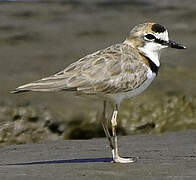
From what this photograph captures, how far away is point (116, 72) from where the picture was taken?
9.01 metres

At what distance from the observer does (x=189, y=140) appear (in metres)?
10.4

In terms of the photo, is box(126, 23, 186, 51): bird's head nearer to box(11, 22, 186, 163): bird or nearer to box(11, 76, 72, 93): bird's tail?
box(11, 22, 186, 163): bird

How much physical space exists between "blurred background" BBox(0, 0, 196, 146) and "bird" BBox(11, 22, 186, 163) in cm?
48

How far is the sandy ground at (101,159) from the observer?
779 cm

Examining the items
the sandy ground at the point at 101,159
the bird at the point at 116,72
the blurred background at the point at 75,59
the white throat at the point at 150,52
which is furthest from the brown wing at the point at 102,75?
the sandy ground at the point at 101,159

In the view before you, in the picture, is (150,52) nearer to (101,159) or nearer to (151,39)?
(151,39)

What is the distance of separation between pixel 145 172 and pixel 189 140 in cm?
251

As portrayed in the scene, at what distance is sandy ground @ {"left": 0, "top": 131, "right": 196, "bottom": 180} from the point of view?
7.79 metres

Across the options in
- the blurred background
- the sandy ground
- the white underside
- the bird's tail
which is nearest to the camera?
the sandy ground

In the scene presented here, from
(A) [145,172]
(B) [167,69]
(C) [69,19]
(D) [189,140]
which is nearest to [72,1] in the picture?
(C) [69,19]

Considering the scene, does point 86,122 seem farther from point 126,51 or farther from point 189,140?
point 126,51

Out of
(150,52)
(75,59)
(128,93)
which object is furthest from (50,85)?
(75,59)

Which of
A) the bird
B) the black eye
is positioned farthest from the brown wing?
the black eye

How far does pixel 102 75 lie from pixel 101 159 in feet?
2.95
